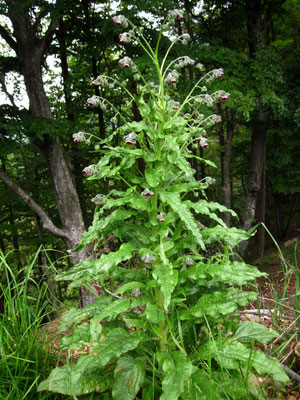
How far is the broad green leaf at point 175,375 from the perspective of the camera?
1425 mm

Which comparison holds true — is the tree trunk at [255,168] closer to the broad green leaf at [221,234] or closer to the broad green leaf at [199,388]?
the broad green leaf at [221,234]

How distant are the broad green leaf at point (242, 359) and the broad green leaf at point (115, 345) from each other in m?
0.41

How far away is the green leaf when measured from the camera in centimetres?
154

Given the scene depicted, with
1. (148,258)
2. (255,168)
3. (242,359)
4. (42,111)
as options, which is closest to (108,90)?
(42,111)

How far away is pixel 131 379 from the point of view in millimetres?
1587

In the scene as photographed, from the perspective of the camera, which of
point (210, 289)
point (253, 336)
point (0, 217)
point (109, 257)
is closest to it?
point (109, 257)

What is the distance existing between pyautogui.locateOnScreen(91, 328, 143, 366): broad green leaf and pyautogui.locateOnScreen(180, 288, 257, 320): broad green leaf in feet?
0.99

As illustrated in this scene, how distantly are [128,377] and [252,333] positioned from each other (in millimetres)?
766

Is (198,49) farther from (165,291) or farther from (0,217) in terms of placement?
(0,217)

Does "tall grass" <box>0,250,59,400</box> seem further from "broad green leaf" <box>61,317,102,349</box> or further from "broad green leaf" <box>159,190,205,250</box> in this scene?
"broad green leaf" <box>159,190,205,250</box>

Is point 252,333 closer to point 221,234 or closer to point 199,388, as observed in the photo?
point 199,388

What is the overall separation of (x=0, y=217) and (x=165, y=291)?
13.0 meters

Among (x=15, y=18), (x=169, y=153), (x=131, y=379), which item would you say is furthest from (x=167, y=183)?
(x=15, y=18)

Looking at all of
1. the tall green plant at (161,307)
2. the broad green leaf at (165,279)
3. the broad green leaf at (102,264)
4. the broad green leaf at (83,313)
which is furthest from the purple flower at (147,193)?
the broad green leaf at (83,313)
